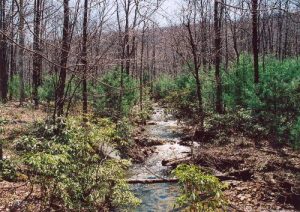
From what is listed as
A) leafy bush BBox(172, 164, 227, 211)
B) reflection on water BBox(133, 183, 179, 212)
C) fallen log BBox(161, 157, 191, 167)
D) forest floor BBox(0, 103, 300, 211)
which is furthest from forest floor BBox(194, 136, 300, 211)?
leafy bush BBox(172, 164, 227, 211)

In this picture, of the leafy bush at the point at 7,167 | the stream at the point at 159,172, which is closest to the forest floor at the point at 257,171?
the stream at the point at 159,172

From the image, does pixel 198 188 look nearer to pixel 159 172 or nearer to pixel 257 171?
pixel 257 171

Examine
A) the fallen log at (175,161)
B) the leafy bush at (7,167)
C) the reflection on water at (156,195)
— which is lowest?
the reflection on water at (156,195)

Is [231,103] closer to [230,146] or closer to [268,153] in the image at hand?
[230,146]

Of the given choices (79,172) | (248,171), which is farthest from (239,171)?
(79,172)

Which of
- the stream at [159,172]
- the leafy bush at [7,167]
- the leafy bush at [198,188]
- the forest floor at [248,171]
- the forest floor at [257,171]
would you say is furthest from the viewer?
the stream at [159,172]

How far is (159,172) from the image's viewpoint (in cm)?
1270

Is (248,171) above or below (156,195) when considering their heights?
above

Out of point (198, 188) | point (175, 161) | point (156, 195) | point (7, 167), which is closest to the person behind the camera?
point (198, 188)

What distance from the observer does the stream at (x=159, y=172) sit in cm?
960

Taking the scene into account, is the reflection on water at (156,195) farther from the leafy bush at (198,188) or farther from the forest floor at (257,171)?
the leafy bush at (198,188)

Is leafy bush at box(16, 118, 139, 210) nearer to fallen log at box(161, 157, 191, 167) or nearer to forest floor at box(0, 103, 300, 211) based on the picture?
forest floor at box(0, 103, 300, 211)

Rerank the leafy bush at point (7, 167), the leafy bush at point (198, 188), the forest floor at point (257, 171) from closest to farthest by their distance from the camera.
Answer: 1. the leafy bush at point (198, 188)
2. the leafy bush at point (7, 167)
3. the forest floor at point (257, 171)

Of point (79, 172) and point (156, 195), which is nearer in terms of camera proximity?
point (79, 172)
